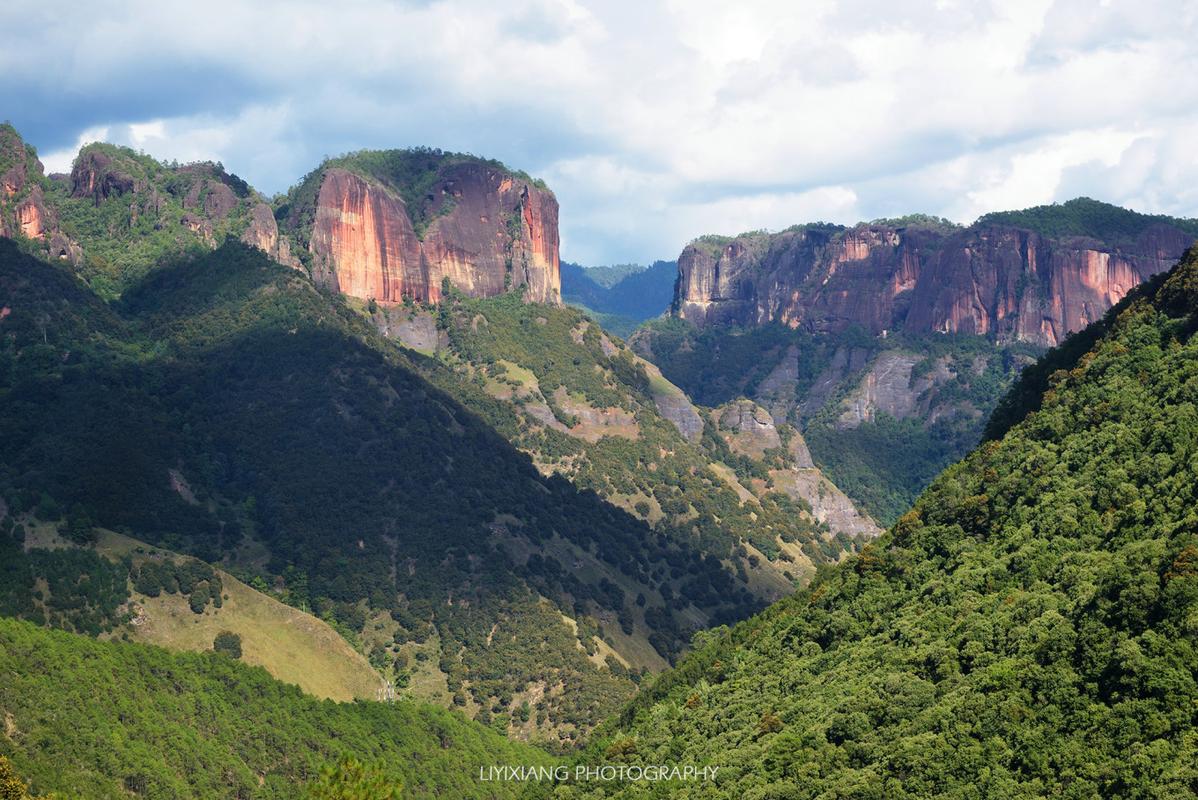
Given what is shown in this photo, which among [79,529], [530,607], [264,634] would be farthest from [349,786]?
[530,607]

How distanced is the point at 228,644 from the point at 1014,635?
79314mm

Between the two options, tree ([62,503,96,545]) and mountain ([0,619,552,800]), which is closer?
mountain ([0,619,552,800])

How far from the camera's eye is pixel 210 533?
172625 mm

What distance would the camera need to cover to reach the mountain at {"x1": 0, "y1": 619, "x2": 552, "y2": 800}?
100m

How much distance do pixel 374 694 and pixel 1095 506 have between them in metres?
78.5

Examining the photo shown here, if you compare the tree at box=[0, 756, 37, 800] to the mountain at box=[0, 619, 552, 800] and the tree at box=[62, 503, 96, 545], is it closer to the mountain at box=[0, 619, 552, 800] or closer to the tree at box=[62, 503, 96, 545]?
the mountain at box=[0, 619, 552, 800]

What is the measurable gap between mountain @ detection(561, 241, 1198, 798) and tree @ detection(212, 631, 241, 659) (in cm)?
3710

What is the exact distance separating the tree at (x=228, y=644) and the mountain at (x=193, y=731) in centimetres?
404

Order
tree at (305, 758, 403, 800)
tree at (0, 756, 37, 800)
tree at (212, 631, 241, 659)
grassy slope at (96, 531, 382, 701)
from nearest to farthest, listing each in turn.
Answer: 1. tree at (305, 758, 403, 800)
2. tree at (0, 756, 37, 800)
3. tree at (212, 631, 241, 659)
4. grassy slope at (96, 531, 382, 701)

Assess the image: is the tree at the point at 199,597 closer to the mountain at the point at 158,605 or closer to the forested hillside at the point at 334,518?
the mountain at the point at 158,605

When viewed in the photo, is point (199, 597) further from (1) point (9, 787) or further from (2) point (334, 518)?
(1) point (9, 787)

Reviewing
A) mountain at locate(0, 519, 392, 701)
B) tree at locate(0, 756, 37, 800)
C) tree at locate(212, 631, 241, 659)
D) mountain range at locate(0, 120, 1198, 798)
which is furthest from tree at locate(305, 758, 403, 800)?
mountain at locate(0, 519, 392, 701)

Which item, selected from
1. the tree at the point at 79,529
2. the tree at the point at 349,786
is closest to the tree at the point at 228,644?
the tree at the point at 79,529

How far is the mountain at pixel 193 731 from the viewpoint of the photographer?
100 metres
